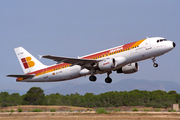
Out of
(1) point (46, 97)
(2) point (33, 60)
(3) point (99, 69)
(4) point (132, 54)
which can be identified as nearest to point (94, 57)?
(3) point (99, 69)

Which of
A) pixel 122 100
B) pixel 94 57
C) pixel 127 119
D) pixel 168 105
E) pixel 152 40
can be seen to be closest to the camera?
pixel 127 119

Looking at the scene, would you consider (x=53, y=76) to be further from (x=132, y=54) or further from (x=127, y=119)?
(x=127, y=119)

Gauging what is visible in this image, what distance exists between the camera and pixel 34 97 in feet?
228

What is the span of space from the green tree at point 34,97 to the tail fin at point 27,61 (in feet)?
51.2

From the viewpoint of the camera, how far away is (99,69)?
143ft

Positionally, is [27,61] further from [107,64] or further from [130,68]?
[130,68]

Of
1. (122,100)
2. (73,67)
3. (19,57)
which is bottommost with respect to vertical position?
(122,100)

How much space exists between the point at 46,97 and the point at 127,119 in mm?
38014

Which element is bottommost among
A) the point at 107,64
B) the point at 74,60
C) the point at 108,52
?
the point at 107,64

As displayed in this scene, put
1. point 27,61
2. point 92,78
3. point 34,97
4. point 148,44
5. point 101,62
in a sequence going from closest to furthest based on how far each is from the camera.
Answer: point 148,44
point 101,62
point 92,78
point 27,61
point 34,97

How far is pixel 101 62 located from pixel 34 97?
1235 inches

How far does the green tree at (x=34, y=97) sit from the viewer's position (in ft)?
220

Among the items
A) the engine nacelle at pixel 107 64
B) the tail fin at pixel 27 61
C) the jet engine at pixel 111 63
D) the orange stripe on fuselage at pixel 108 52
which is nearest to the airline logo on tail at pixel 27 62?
the tail fin at pixel 27 61

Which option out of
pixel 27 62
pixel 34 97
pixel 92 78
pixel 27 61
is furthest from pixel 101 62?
pixel 34 97
